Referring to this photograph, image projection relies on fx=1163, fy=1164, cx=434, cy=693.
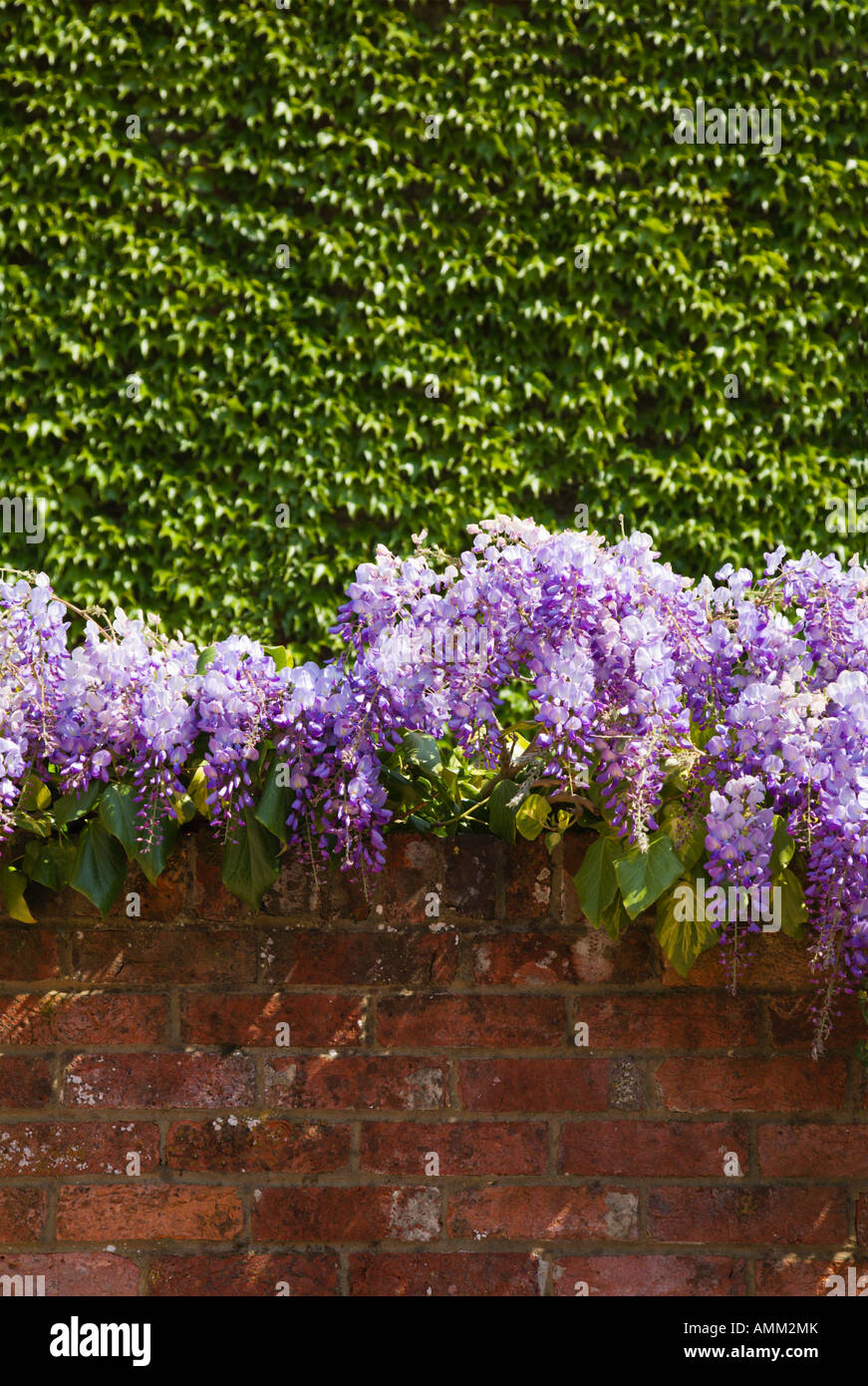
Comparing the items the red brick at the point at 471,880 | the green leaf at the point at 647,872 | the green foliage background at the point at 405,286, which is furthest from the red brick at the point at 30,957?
the green foliage background at the point at 405,286

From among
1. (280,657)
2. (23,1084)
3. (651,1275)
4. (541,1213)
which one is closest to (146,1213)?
(23,1084)

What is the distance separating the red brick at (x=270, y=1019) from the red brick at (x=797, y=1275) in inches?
25.8

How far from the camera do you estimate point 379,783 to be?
5.52ft

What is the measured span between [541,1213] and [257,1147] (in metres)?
0.42

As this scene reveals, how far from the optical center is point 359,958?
5.58 feet

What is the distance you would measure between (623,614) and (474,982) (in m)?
0.57

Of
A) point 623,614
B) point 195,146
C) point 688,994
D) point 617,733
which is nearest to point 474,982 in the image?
point 688,994

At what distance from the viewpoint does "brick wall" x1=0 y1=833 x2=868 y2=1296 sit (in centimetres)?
164

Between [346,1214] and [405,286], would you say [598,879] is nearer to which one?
[346,1214]

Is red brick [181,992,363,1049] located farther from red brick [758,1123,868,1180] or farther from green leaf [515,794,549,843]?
red brick [758,1123,868,1180]

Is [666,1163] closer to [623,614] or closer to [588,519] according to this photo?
[623,614]

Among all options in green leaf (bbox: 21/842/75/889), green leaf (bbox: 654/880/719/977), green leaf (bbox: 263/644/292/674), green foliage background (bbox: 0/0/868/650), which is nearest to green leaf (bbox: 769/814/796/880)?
green leaf (bbox: 654/880/719/977)

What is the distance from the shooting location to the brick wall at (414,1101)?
164 centimetres

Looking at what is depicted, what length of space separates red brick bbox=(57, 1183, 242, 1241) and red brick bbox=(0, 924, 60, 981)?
0.31 m
